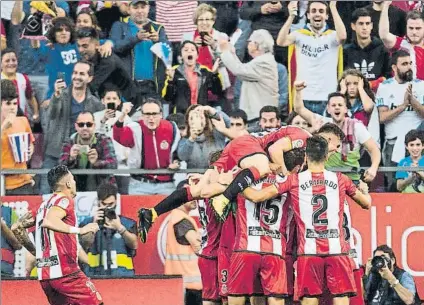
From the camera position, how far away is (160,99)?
17.9 m

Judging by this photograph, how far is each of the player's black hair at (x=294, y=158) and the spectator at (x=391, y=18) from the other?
159 inches

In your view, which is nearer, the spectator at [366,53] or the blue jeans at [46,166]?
the blue jeans at [46,166]

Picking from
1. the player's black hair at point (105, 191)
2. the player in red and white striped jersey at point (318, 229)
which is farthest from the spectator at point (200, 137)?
the player in red and white striped jersey at point (318, 229)

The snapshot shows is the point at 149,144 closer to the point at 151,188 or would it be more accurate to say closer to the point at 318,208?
the point at 151,188

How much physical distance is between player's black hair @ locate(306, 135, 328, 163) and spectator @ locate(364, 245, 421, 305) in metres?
2.16

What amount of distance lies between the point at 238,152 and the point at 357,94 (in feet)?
10.5

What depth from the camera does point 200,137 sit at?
16.8 m

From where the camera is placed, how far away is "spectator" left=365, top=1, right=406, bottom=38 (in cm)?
1781

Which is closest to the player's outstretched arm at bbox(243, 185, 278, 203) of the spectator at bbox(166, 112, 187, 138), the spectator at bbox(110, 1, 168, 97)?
the spectator at bbox(166, 112, 187, 138)

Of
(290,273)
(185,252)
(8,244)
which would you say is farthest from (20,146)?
(290,273)

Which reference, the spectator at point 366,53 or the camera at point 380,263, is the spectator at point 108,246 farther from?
the spectator at point 366,53

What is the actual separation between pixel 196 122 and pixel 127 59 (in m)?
1.87

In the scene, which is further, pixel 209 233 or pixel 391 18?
pixel 391 18

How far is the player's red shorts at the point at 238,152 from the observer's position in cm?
1412
